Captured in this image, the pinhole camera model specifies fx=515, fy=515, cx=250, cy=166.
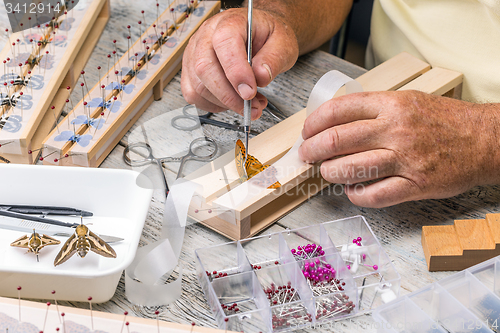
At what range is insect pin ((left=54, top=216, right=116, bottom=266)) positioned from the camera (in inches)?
32.4

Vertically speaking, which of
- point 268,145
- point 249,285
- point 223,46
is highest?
point 223,46

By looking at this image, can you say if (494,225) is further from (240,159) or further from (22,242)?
(22,242)

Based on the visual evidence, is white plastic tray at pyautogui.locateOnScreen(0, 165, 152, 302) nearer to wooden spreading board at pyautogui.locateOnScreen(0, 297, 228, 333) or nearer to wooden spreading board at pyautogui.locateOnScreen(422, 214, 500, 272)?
wooden spreading board at pyautogui.locateOnScreen(0, 297, 228, 333)

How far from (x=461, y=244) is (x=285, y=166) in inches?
14.6

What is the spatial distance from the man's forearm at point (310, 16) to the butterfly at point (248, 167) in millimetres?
486

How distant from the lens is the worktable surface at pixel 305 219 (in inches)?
34.5

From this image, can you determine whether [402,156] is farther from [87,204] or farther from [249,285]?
[87,204]

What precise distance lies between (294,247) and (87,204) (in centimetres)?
41

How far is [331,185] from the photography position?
1157 millimetres

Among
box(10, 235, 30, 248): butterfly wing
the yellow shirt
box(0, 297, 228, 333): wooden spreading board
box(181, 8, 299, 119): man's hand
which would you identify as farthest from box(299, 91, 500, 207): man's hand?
box(10, 235, 30, 248): butterfly wing

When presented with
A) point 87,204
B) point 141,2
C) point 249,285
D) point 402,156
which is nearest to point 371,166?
point 402,156

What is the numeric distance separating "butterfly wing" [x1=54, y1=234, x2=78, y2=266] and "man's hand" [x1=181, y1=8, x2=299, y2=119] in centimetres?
46

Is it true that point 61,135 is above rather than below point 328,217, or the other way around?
above

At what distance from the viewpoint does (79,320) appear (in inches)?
31.3
